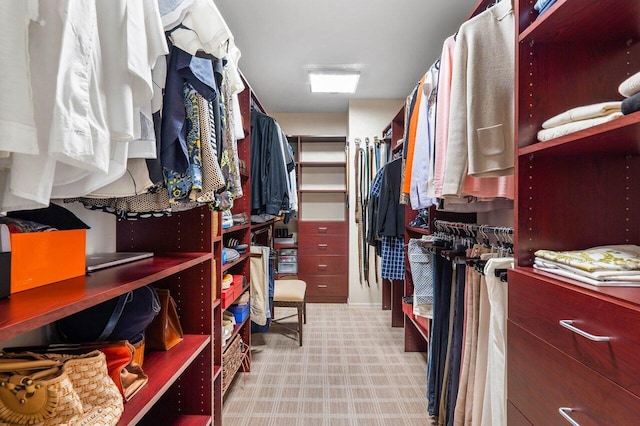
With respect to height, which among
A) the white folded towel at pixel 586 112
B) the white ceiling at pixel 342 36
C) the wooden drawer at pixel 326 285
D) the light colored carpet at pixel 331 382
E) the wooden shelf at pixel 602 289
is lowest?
the light colored carpet at pixel 331 382

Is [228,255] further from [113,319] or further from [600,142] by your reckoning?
[600,142]

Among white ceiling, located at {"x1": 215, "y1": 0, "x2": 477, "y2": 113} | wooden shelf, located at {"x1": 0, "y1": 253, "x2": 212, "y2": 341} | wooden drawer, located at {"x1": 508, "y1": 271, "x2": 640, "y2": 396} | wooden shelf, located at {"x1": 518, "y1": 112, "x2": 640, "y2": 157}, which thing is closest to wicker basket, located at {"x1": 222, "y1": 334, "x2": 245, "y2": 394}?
wooden shelf, located at {"x1": 0, "y1": 253, "x2": 212, "y2": 341}

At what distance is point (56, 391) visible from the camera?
63 centimetres

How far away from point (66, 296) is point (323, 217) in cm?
389

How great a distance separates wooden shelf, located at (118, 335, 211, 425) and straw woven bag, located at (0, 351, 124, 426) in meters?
0.08

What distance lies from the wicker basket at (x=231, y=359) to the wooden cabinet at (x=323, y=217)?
75.9 inches

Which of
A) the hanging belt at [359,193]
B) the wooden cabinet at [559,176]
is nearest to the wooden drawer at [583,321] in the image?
the wooden cabinet at [559,176]

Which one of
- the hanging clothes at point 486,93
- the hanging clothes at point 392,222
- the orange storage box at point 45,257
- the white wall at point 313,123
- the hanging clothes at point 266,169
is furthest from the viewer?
the white wall at point 313,123

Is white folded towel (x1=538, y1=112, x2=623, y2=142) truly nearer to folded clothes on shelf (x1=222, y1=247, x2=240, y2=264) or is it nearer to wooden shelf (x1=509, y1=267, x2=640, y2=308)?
wooden shelf (x1=509, y1=267, x2=640, y2=308)

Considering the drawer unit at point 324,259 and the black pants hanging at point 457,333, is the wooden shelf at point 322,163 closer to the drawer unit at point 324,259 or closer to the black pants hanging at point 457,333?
the drawer unit at point 324,259

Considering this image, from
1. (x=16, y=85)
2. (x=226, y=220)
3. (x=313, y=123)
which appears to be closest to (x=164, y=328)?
(x=226, y=220)

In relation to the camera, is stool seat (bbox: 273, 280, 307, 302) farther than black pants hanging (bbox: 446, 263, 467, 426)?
Yes

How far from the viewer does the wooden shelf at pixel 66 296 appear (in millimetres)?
499

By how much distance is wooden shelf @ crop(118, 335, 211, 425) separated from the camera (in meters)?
0.83
